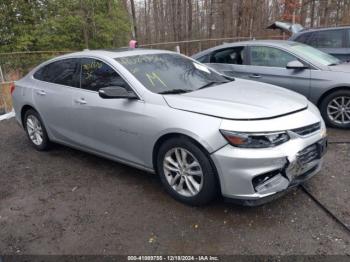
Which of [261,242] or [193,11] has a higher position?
[193,11]

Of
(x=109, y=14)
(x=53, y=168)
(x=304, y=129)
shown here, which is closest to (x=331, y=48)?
(x=304, y=129)

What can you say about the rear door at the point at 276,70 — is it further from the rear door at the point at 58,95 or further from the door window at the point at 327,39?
the rear door at the point at 58,95

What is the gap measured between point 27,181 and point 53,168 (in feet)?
1.39

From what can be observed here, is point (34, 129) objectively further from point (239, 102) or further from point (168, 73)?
point (239, 102)

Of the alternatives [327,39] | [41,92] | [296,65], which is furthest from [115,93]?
[327,39]

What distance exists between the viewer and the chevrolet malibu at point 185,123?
3014 mm

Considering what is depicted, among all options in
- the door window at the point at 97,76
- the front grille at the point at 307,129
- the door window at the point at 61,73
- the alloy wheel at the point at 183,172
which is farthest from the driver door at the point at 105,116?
the front grille at the point at 307,129

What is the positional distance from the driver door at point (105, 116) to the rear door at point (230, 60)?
3.09m

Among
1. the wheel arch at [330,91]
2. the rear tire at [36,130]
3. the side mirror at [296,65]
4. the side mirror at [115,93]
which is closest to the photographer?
the side mirror at [115,93]

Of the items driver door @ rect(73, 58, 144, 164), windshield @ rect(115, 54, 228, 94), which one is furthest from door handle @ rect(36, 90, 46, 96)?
windshield @ rect(115, 54, 228, 94)

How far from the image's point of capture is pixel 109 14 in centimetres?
1695

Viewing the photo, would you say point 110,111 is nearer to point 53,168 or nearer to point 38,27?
point 53,168

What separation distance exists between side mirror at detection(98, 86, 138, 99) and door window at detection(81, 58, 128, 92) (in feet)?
0.48

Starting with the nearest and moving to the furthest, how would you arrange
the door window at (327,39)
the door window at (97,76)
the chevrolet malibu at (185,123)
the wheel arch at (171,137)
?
the chevrolet malibu at (185,123) < the wheel arch at (171,137) < the door window at (97,76) < the door window at (327,39)
